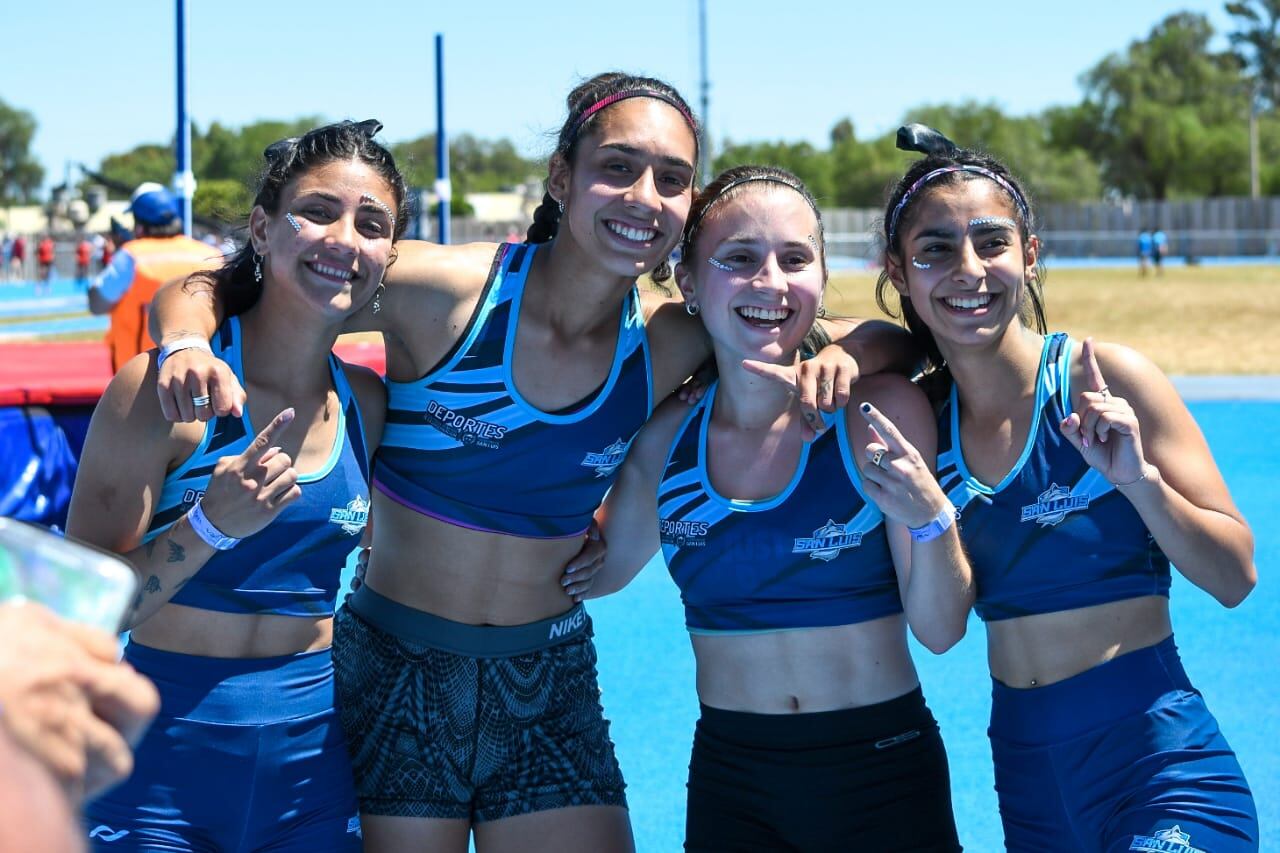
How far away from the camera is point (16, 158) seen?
116 m

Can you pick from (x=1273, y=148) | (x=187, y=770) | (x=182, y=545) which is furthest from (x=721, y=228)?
(x=1273, y=148)

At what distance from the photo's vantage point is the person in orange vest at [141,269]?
26.5 ft

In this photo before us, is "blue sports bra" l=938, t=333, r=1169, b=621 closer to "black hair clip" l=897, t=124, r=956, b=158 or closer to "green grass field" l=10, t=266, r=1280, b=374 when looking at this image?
"black hair clip" l=897, t=124, r=956, b=158

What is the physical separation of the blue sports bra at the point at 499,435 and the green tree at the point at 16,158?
125m

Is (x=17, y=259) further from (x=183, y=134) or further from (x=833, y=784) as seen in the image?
(x=833, y=784)

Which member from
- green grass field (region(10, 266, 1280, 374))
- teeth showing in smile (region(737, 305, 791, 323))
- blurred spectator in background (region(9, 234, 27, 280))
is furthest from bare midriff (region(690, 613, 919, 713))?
blurred spectator in background (region(9, 234, 27, 280))

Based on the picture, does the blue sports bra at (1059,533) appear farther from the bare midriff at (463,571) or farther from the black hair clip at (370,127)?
the black hair clip at (370,127)

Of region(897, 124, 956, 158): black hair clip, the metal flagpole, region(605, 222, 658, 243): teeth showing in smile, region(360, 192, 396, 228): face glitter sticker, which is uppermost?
the metal flagpole

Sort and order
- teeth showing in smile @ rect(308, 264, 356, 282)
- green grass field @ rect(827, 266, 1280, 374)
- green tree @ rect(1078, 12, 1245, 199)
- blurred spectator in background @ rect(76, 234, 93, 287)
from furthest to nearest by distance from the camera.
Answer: green tree @ rect(1078, 12, 1245, 199), blurred spectator in background @ rect(76, 234, 93, 287), green grass field @ rect(827, 266, 1280, 374), teeth showing in smile @ rect(308, 264, 356, 282)

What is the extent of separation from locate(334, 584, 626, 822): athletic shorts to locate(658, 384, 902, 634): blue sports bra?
0.47 metres

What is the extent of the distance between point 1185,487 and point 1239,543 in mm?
173

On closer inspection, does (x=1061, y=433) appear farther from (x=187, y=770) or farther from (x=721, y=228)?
(x=187, y=770)

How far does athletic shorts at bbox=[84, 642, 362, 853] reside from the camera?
2842mm

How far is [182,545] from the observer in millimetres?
2742
